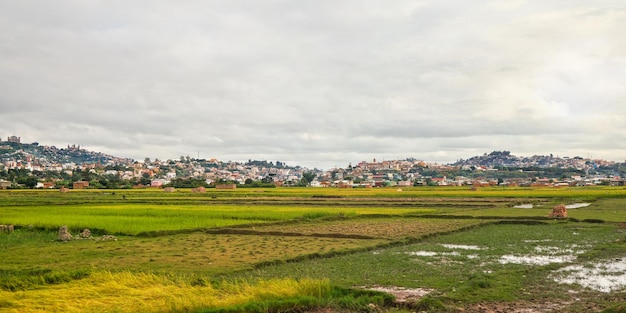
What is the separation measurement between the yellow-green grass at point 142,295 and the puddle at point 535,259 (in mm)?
6534

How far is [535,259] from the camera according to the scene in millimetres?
14828

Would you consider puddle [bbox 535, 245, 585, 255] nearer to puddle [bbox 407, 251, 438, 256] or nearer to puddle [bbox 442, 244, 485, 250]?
puddle [bbox 442, 244, 485, 250]

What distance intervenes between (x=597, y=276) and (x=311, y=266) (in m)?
6.67

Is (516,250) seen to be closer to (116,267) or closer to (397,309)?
(397,309)

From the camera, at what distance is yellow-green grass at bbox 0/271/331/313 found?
888 cm

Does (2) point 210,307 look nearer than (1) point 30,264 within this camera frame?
Yes

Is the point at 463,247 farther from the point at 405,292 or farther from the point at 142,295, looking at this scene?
the point at 142,295

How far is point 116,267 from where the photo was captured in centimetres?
1367

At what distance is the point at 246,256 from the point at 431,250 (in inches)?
225

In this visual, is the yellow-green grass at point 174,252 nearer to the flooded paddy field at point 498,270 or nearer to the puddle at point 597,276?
the flooded paddy field at point 498,270

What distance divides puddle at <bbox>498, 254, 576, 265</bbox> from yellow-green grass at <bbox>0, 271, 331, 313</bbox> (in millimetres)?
6534

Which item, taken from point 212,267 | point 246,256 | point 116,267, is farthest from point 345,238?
point 116,267

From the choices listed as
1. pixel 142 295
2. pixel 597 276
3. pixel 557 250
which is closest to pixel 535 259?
pixel 557 250

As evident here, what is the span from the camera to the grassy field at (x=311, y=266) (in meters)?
9.47
